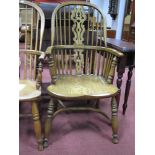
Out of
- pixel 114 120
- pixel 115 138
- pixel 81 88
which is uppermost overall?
pixel 81 88

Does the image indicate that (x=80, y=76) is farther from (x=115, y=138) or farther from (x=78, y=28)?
(x=115, y=138)

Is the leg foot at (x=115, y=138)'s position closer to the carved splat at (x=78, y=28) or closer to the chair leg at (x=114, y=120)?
the chair leg at (x=114, y=120)

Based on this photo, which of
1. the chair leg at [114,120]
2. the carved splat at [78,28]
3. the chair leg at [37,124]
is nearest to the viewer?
the chair leg at [37,124]

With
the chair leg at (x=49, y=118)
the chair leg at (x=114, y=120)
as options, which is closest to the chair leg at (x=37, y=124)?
the chair leg at (x=49, y=118)

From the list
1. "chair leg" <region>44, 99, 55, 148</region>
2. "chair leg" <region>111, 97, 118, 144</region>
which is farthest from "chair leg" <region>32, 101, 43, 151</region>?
"chair leg" <region>111, 97, 118, 144</region>

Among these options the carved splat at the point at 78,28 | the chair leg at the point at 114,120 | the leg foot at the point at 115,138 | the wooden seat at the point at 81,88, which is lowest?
the leg foot at the point at 115,138

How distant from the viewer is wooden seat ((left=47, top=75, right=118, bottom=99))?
53.7 inches

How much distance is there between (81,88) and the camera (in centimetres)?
147

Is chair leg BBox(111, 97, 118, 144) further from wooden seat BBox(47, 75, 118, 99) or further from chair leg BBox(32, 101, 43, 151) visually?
chair leg BBox(32, 101, 43, 151)

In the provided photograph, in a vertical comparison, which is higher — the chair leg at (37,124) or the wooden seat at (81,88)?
the wooden seat at (81,88)

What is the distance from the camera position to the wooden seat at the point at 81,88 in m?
1.36

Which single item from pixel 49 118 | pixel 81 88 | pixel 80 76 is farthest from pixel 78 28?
pixel 49 118
